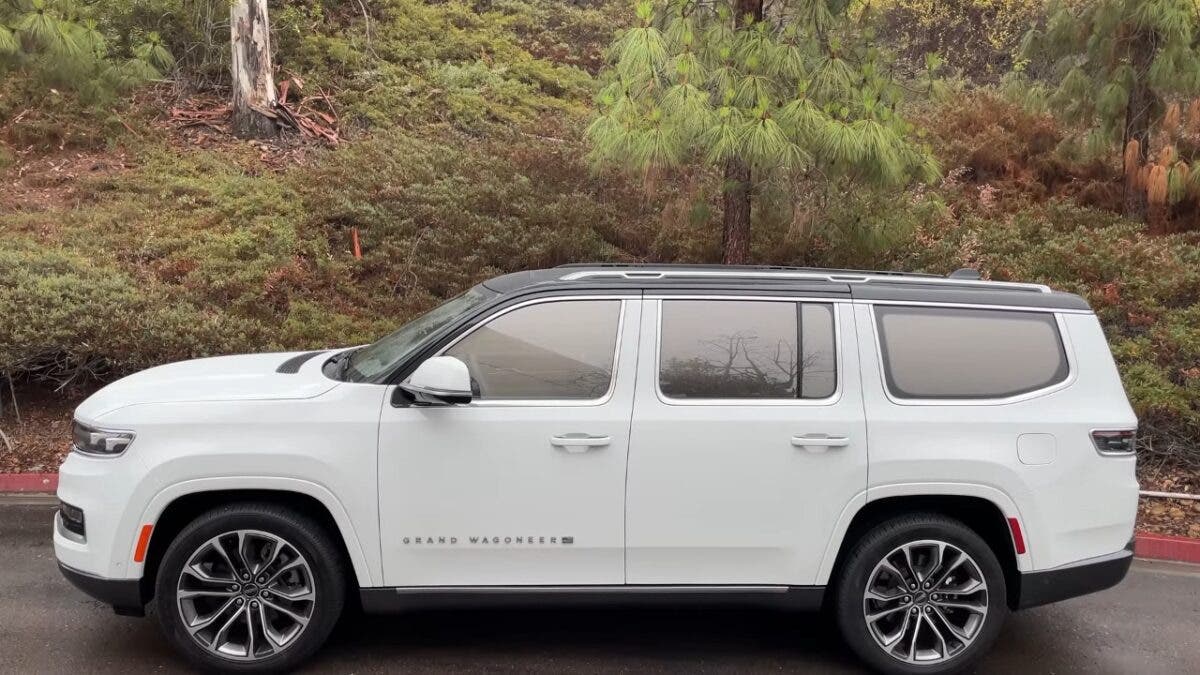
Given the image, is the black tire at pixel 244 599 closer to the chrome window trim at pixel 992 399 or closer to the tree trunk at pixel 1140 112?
the chrome window trim at pixel 992 399

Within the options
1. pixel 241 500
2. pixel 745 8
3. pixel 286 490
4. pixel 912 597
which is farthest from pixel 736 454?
pixel 745 8

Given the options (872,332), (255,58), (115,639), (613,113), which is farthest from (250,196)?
(872,332)

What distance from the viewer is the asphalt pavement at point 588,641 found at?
14.1 ft

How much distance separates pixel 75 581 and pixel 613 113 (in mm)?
4499

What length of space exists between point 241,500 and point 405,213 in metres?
6.35

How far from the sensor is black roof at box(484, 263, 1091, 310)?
14.1ft

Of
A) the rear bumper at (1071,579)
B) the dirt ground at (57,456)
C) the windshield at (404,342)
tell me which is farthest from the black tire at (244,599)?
the dirt ground at (57,456)

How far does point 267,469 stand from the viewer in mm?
3969

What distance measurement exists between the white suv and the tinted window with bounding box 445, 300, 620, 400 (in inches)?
0.4

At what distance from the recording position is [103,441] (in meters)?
4.04

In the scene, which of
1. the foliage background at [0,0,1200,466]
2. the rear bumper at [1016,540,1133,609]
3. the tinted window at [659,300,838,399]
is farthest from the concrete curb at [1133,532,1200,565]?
the tinted window at [659,300,838,399]

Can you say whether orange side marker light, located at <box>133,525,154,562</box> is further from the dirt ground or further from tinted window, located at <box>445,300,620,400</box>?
the dirt ground

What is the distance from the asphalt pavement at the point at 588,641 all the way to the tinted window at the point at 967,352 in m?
1.39

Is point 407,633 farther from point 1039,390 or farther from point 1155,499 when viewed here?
point 1155,499
